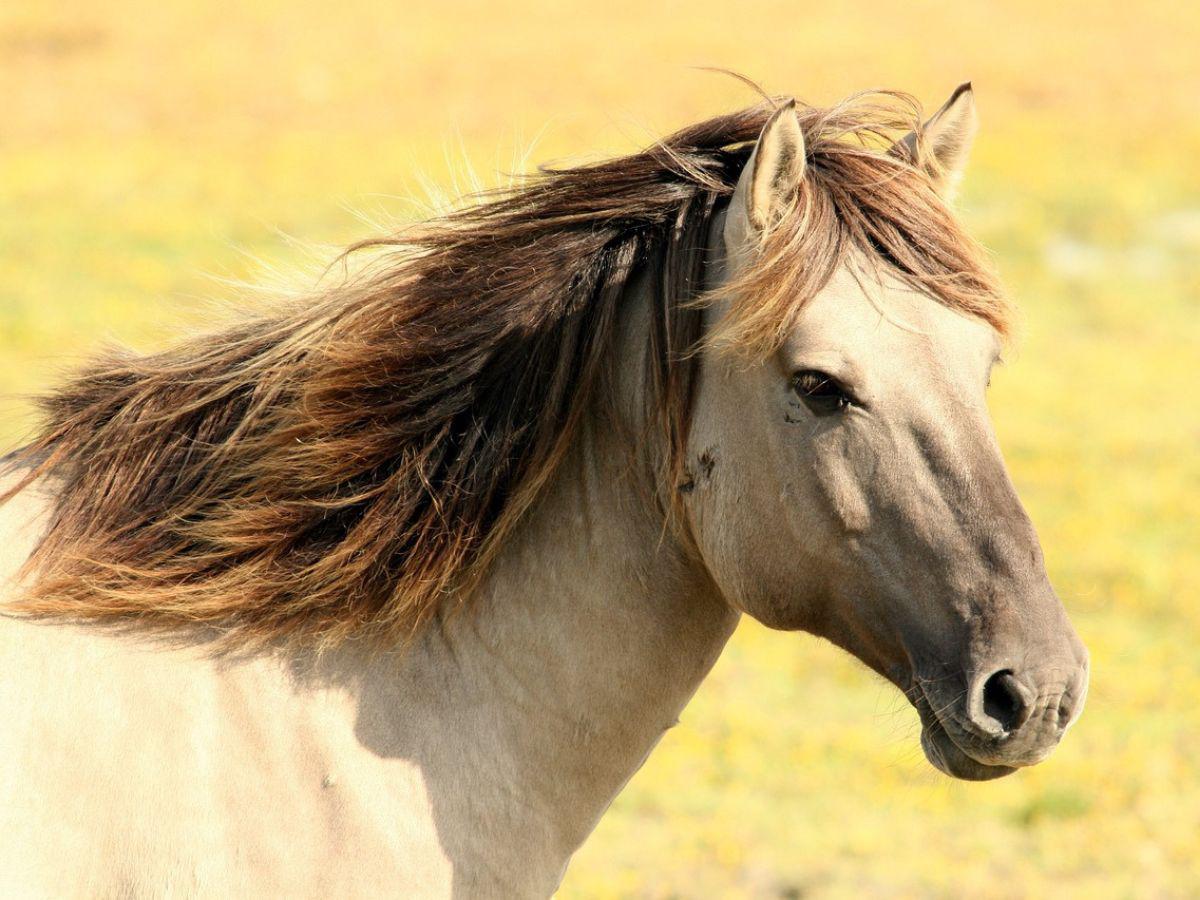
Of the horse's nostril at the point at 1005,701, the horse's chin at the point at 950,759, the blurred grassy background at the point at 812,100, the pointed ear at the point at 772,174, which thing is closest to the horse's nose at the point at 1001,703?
the horse's nostril at the point at 1005,701

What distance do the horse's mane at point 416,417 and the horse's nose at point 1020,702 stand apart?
72 cm

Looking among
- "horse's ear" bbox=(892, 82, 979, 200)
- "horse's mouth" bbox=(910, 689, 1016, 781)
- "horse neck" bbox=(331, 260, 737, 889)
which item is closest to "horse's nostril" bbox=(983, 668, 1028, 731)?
"horse's mouth" bbox=(910, 689, 1016, 781)

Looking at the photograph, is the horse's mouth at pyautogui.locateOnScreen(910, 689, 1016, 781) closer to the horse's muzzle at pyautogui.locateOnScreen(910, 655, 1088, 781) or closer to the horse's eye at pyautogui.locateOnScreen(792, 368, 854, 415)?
the horse's muzzle at pyautogui.locateOnScreen(910, 655, 1088, 781)

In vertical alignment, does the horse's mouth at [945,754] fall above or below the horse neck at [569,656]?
below

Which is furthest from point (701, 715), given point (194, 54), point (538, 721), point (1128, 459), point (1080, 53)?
point (1080, 53)

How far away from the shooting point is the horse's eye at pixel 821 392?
2449 mm

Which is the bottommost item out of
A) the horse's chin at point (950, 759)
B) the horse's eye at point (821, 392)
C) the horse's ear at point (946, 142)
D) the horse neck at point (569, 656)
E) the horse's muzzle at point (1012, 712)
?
the horse's chin at point (950, 759)

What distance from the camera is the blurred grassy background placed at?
6.31m

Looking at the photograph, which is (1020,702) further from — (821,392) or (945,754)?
(821,392)

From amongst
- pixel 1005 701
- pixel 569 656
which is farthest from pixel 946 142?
pixel 569 656

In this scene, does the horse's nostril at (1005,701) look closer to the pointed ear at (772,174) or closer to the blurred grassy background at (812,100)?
the blurred grassy background at (812,100)

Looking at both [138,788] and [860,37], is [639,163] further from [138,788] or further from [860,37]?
[860,37]

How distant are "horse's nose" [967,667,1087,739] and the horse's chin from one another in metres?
0.11

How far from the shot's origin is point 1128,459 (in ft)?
42.1
